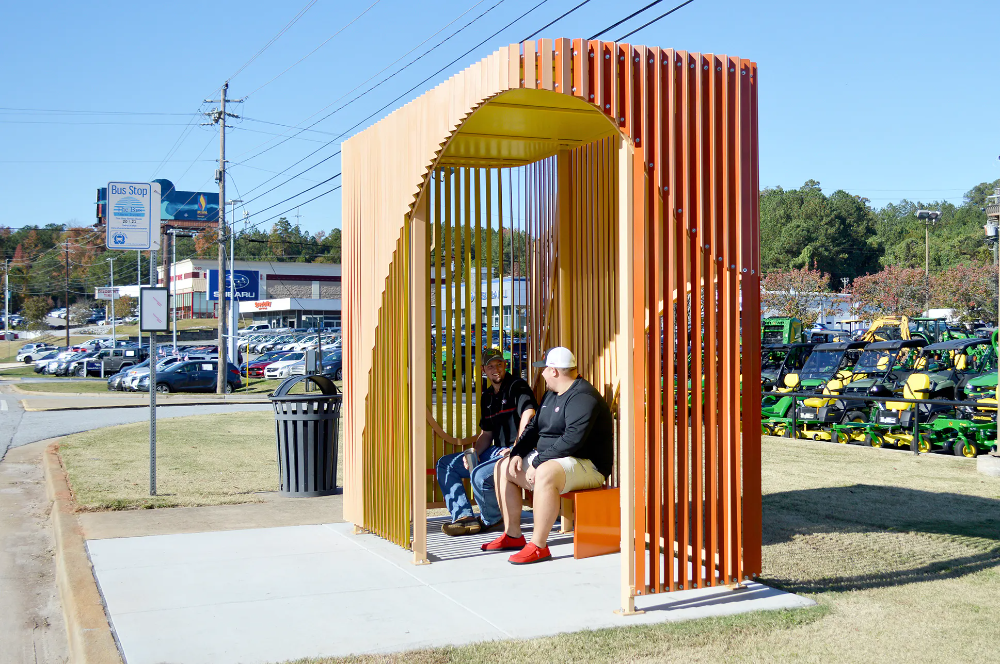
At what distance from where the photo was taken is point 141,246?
35.0ft

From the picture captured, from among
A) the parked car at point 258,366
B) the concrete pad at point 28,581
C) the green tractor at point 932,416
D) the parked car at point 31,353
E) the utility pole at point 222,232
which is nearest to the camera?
the concrete pad at point 28,581

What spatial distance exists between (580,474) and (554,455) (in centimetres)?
24

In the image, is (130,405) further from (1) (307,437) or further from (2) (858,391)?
(2) (858,391)

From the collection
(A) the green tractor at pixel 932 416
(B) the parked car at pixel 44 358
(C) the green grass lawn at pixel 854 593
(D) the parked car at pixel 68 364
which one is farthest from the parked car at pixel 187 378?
(C) the green grass lawn at pixel 854 593

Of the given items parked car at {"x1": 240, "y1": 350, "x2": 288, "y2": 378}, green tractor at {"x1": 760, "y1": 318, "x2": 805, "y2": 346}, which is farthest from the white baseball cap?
parked car at {"x1": 240, "y1": 350, "x2": 288, "y2": 378}

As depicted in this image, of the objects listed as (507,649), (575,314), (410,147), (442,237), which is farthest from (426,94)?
(507,649)

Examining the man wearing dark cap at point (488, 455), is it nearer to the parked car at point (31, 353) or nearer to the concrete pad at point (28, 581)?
the concrete pad at point (28, 581)

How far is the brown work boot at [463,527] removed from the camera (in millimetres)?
7758

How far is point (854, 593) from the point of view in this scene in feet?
19.4

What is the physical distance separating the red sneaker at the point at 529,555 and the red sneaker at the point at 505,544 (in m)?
0.35

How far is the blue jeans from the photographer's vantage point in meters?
7.62

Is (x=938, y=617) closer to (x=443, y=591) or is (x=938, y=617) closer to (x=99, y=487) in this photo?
(x=443, y=591)

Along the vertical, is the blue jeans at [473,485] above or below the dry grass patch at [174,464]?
above

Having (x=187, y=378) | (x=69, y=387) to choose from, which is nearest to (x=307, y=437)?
(x=187, y=378)
